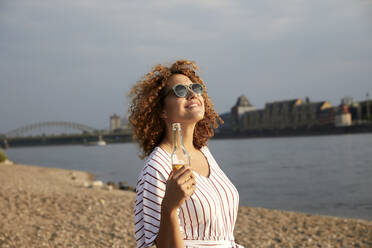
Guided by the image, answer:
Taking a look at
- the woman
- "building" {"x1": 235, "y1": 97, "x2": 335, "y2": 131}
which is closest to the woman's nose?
the woman

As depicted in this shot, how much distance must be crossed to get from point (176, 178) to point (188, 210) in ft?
1.08

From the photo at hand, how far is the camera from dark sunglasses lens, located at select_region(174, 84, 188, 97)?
6.38 feet

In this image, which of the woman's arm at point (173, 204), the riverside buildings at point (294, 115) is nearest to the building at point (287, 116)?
the riverside buildings at point (294, 115)

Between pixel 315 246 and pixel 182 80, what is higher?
pixel 182 80

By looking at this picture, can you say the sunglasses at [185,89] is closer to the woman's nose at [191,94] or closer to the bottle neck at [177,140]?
the woman's nose at [191,94]

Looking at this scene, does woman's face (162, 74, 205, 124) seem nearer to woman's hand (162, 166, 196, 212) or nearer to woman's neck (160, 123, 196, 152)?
woman's neck (160, 123, 196, 152)

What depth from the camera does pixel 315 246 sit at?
7203mm

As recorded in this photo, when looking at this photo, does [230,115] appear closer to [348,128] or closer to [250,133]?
A: [250,133]

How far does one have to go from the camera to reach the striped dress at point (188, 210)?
1.73 metres

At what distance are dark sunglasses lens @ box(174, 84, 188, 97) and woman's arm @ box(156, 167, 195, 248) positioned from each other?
0.51 m

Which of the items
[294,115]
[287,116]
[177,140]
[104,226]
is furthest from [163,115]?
[287,116]

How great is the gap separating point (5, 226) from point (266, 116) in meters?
122

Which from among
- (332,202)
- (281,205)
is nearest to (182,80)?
(281,205)

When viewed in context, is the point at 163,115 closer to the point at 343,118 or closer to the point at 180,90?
the point at 180,90
